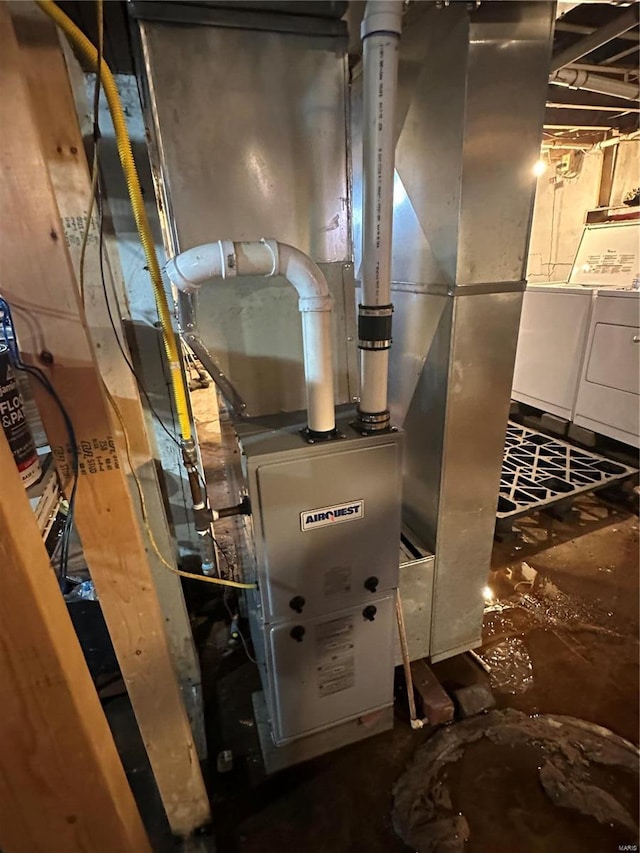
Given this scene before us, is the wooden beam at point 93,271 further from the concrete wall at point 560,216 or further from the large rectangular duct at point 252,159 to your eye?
the concrete wall at point 560,216

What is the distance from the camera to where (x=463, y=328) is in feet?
4.35

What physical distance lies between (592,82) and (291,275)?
1.95m

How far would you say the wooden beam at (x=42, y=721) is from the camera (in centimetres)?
62

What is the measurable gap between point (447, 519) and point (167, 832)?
4.24 ft

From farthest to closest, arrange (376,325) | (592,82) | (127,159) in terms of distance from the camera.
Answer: (592,82) → (376,325) → (127,159)

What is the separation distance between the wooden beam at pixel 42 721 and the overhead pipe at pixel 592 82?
247 cm

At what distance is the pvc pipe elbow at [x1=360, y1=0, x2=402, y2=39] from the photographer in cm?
92

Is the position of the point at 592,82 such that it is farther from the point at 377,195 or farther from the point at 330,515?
the point at 330,515

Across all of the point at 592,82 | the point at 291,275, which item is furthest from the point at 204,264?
the point at 592,82

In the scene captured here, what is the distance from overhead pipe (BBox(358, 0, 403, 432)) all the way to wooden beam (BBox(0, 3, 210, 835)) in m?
0.67

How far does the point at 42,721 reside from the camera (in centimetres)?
70

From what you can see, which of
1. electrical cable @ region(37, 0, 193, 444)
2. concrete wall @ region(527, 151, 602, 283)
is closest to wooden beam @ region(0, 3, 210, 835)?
electrical cable @ region(37, 0, 193, 444)

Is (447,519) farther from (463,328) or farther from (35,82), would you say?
(35,82)

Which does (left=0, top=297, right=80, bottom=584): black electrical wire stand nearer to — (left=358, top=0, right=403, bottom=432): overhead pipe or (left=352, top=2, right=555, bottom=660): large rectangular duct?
(left=358, top=0, right=403, bottom=432): overhead pipe
